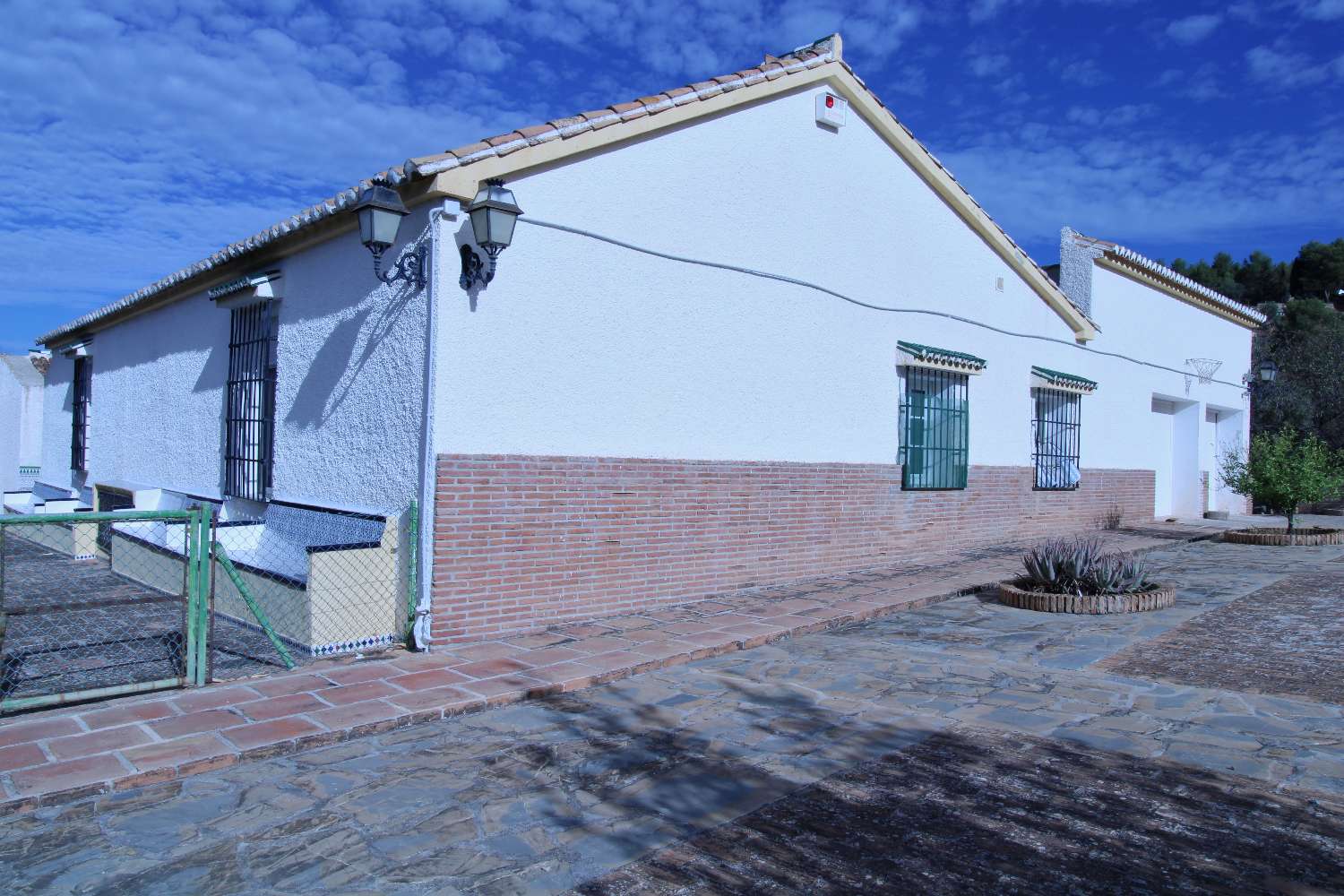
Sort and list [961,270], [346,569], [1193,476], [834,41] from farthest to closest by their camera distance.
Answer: [1193,476], [961,270], [834,41], [346,569]

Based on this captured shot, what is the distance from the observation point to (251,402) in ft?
28.0

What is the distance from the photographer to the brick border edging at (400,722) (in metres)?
3.67

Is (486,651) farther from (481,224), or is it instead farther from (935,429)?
(935,429)

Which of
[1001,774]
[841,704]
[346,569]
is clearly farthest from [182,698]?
[1001,774]

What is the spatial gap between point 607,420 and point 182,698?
3369mm

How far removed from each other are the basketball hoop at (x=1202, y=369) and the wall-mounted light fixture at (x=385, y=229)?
15.1m

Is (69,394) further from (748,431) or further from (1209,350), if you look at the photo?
(1209,350)

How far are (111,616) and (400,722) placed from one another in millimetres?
3869

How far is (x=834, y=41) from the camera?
30.5 ft

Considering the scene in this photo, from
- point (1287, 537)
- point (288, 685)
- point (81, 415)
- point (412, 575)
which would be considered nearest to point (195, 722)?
point (288, 685)

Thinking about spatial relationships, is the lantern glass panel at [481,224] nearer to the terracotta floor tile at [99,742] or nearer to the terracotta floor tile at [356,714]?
the terracotta floor tile at [356,714]

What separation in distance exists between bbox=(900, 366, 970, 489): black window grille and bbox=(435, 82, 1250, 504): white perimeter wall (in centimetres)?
26

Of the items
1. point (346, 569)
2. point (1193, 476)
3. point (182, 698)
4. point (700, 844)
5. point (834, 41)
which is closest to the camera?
point (700, 844)

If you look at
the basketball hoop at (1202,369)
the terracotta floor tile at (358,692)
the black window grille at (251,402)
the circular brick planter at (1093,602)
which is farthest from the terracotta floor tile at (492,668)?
the basketball hoop at (1202,369)
